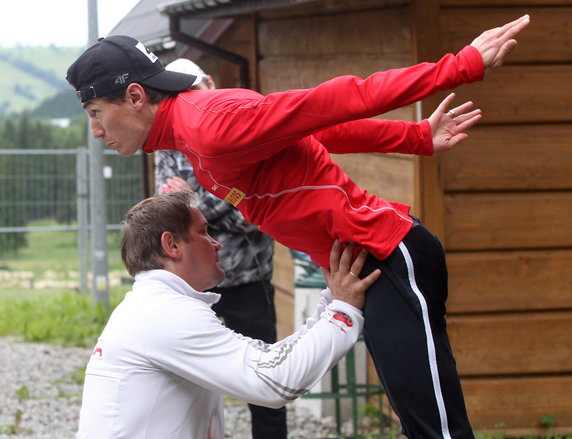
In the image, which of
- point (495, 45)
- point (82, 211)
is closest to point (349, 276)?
point (495, 45)

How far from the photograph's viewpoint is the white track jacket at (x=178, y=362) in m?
2.87

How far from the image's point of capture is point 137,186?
1328cm

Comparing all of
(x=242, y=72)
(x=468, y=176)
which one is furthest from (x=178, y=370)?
(x=242, y=72)

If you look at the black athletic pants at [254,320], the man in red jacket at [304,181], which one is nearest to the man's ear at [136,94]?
the man in red jacket at [304,181]

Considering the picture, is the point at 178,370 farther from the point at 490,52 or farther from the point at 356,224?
the point at 490,52

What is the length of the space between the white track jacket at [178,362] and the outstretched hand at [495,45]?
774 mm

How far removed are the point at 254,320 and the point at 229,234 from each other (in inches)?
16.4

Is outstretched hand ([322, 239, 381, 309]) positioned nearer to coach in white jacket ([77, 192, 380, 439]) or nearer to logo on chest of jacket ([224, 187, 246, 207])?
coach in white jacket ([77, 192, 380, 439])

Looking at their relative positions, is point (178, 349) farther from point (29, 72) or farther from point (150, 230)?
point (29, 72)

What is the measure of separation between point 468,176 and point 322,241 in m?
2.47

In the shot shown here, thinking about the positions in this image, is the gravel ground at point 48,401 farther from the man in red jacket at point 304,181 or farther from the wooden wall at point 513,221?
the man in red jacket at point 304,181

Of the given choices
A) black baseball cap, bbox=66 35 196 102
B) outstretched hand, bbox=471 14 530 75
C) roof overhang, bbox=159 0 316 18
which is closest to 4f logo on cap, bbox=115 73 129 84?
black baseball cap, bbox=66 35 196 102

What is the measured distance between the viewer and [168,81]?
3.02m

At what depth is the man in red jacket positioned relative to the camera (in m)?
2.74
